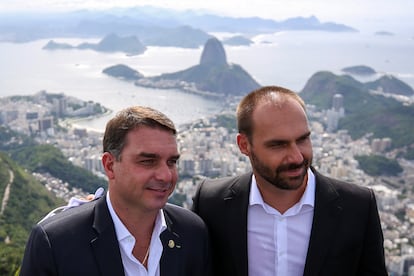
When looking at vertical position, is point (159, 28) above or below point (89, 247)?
below

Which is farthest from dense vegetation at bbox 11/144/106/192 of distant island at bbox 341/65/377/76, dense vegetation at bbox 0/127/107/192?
distant island at bbox 341/65/377/76

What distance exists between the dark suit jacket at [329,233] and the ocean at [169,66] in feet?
85.9

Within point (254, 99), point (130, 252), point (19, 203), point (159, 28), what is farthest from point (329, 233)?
point (159, 28)

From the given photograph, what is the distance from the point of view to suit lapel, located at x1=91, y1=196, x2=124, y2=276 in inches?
40.6

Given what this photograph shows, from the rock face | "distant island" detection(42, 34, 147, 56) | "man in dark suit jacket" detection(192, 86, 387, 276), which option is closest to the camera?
"man in dark suit jacket" detection(192, 86, 387, 276)

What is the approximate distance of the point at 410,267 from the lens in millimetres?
9992

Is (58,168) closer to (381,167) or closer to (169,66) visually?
(381,167)

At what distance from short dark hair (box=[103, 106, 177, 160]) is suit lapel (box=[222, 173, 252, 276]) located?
294 millimetres

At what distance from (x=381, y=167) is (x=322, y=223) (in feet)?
63.6

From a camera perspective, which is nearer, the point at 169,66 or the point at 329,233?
the point at 329,233

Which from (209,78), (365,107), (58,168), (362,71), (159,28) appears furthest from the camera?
(159,28)

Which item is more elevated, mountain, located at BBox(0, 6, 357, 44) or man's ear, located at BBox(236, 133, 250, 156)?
man's ear, located at BBox(236, 133, 250, 156)

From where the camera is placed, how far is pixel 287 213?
3.86ft

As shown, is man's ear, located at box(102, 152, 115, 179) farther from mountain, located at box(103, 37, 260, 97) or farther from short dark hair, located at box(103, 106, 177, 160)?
mountain, located at box(103, 37, 260, 97)
